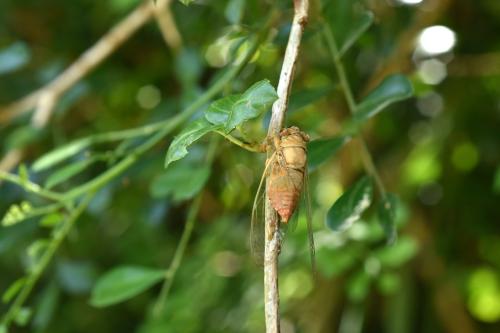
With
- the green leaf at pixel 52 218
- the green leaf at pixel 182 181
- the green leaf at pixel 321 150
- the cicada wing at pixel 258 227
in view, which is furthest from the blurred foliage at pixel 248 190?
the cicada wing at pixel 258 227

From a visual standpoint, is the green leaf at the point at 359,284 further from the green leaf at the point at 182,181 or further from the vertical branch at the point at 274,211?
the vertical branch at the point at 274,211

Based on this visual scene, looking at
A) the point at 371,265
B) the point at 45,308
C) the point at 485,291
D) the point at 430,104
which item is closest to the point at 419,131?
the point at 430,104

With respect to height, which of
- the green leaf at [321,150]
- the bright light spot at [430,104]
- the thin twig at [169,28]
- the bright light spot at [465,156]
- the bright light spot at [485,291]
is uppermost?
the thin twig at [169,28]

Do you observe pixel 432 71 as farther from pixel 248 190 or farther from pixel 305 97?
pixel 305 97

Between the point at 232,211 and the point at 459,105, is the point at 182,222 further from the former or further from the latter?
the point at 459,105

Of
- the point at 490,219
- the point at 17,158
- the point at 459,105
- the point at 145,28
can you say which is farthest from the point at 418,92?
the point at 17,158

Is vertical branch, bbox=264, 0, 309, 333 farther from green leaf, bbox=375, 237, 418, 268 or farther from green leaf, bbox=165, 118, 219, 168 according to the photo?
green leaf, bbox=375, 237, 418, 268

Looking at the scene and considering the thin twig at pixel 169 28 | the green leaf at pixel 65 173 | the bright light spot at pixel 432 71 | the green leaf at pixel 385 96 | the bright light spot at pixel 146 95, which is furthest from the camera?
the bright light spot at pixel 146 95
